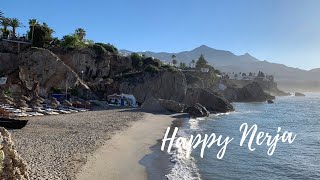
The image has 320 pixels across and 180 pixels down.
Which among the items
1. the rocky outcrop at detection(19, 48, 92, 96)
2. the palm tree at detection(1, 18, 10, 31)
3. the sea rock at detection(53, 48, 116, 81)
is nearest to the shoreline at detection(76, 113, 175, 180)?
the rocky outcrop at detection(19, 48, 92, 96)

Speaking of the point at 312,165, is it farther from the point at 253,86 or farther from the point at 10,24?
the point at 253,86

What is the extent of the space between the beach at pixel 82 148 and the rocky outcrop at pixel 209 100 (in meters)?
36.8

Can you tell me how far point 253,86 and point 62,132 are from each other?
10858cm

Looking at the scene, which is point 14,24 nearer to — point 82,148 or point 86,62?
point 86,62

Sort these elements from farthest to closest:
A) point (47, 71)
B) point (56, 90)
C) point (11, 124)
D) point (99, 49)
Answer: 1. point (99, 49)
2. point (47, 71)
3. point (56, 90)
4. point (11, 124)

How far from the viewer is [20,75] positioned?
2333 inches

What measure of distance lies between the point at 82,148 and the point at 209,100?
52032 millimetres

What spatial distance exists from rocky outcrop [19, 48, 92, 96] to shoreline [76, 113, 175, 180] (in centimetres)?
3397

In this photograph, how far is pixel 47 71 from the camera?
63375 millimetres

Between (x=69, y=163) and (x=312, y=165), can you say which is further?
(x=312, y=165)

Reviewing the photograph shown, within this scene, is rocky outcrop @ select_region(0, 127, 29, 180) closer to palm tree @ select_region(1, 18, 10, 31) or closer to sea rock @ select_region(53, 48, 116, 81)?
sea rock @ select_region(53, 48, 116, 81)

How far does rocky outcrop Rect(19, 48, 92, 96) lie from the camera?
6284cm

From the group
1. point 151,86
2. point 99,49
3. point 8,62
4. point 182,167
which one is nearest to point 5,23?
point 8,62

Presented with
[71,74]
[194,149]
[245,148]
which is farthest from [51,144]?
[71,74]
